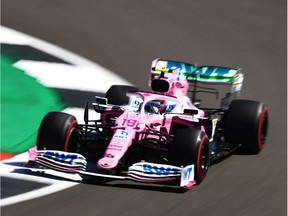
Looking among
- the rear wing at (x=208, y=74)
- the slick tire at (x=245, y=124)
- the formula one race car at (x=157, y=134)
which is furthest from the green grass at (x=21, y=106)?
the slick tire at (x=245, y=124)

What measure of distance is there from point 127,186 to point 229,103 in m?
3.54

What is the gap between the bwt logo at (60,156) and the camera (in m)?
12.8

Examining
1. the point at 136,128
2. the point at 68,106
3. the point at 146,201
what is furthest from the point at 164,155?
the point at 68,106

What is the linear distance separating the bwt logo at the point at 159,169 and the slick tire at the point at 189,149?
0.28 metres

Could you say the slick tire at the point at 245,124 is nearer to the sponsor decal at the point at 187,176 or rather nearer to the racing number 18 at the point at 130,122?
the racing number 18 at the point at 130,122

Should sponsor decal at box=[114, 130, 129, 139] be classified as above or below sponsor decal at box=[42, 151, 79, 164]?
above

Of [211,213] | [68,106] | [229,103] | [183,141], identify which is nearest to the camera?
[211,213]

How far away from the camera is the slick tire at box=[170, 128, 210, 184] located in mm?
12719

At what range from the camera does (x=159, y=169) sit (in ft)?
41.2

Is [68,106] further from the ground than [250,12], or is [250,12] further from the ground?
[250,12]

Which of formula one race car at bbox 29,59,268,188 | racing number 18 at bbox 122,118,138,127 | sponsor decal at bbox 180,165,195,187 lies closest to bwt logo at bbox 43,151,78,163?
formula one race car at bbox 29,59,268,188

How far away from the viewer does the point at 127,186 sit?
12.9m

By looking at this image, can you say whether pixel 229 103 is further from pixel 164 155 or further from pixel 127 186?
pixel 127 186

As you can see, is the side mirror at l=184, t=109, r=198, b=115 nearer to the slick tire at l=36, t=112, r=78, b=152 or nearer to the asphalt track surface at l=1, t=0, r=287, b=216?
the asphalt track surface at l=1, t=0, r=287, b=216
